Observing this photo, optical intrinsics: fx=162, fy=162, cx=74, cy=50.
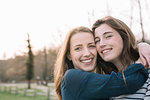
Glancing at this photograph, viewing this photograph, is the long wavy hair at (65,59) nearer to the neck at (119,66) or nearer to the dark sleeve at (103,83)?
the dark sleeve at (103,83)

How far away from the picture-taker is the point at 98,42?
2.21 meters

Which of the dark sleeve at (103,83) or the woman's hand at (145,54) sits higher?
the woman's hand at (145,54)

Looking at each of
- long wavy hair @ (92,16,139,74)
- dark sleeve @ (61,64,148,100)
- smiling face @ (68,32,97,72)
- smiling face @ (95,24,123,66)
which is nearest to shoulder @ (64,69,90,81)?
dark sleeve @ (61,64,148,100)

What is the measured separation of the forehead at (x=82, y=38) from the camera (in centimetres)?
223

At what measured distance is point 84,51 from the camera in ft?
7.18

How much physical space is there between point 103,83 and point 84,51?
615 millimetres

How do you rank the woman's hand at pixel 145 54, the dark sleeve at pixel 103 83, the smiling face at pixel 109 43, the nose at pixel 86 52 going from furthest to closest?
1. the nose at pixel 86 52
2. the smiling face at pixel 109 43
3. the woman's hand at pixel 145 54
4. the dark sleeve at pixel 103 83

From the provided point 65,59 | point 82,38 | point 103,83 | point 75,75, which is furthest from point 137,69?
point 65,59

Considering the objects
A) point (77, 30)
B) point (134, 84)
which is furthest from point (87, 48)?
point (134, 84)

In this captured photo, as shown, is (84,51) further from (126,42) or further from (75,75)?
(126,42)

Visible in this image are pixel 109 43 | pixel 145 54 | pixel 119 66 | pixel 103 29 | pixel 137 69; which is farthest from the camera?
pixel 119 66

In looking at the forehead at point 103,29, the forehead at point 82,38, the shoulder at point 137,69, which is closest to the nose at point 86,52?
the forehead at point 82,38

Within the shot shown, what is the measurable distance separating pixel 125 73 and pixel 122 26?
0.74 m

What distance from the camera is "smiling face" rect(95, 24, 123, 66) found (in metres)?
2.04
